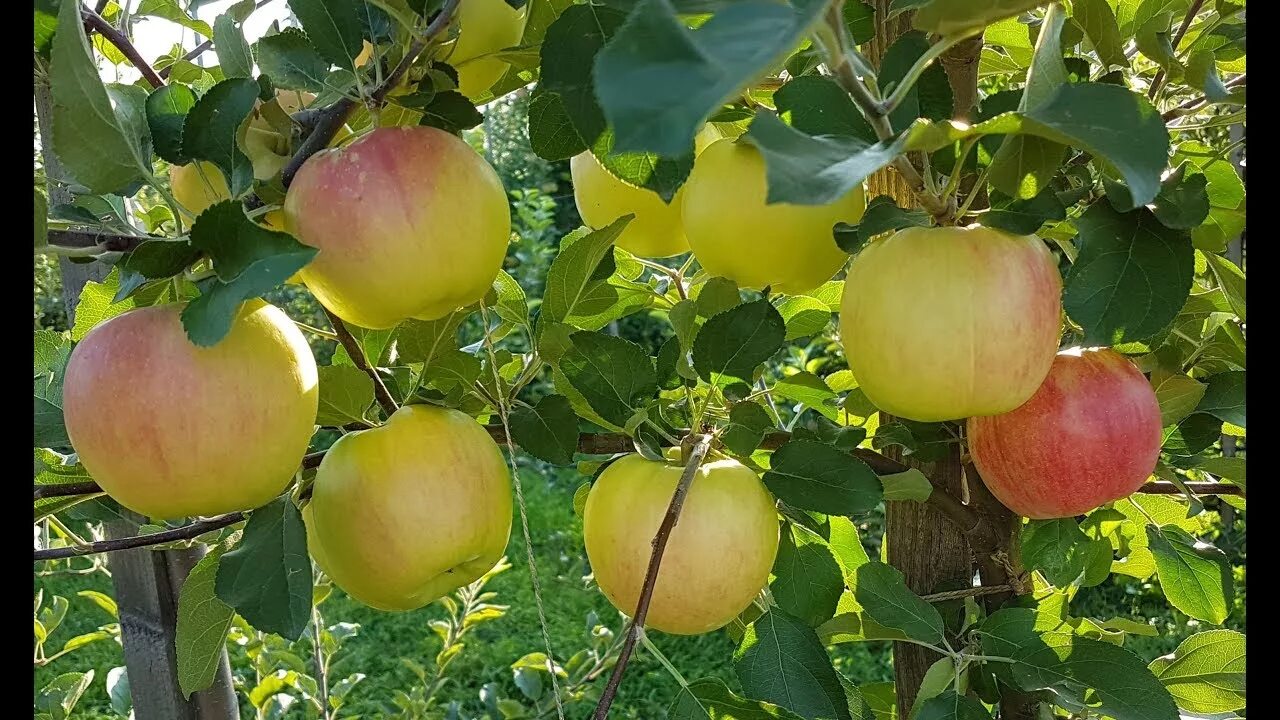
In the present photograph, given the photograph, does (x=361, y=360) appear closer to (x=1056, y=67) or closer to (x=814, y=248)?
(x=814, y=248)

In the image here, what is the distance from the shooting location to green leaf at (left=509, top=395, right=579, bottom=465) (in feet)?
2.16

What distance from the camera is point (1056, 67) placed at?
0.49 meters

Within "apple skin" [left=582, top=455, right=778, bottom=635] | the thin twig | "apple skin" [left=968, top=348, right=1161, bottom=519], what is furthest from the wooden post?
"apple skin" [left=968, top=348, right=1161, bottom=519]

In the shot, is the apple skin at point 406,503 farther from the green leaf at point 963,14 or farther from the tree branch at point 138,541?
the green leaf at point 963,14

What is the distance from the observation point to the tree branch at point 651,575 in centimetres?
49

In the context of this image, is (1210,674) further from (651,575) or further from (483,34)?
(483,34)

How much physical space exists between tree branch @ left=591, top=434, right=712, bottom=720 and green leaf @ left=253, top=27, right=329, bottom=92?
0.94 feet

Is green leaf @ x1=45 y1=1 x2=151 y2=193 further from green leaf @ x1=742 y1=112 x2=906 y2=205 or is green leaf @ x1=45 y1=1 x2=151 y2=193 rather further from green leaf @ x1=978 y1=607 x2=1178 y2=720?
green leaf @ x1=978 y1=607 x2=1178 y2=720

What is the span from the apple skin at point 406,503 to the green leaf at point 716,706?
5.8 inches

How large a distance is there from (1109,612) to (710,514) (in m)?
2.29

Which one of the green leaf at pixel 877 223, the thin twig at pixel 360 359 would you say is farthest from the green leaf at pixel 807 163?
the thin twig at pixel 360 359

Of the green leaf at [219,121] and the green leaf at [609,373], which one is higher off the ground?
the green leaf at [219,121]

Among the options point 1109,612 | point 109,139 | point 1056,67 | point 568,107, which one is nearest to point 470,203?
point 568,107

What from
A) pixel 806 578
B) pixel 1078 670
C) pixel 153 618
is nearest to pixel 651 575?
pixel 806 578
